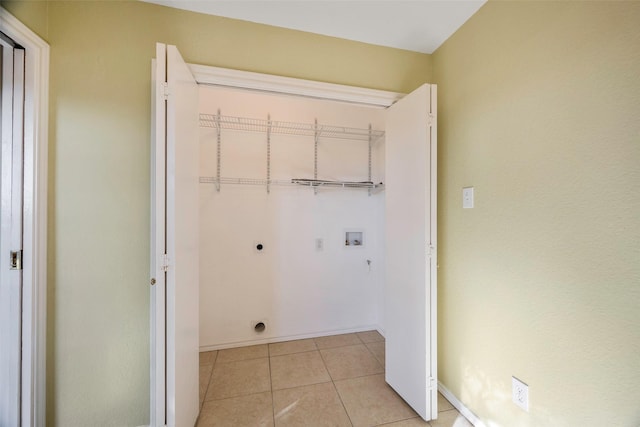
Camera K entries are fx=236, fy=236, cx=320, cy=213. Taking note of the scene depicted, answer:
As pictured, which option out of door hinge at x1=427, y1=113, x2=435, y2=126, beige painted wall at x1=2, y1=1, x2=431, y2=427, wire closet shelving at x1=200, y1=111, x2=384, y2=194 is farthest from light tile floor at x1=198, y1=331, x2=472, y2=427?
door hinge at x1=427, y1=113, x2=435, y2=126

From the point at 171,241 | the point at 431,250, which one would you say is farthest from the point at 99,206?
the point at 431,250

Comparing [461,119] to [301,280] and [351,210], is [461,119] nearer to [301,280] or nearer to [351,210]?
[351,210]

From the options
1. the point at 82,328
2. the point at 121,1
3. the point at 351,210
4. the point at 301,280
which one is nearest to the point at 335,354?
the point at 301,280

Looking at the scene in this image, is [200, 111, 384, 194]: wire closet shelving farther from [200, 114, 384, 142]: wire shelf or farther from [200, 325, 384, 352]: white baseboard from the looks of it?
[200, 325, 384, 352]: white baseboard

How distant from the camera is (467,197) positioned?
4.76 feet

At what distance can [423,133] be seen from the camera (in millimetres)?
1445

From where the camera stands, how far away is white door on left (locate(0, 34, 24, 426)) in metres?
1.13

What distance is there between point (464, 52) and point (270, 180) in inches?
70.6

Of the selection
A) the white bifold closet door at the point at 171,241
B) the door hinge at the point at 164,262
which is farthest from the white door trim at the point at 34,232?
the door hinge at the point at 164,262

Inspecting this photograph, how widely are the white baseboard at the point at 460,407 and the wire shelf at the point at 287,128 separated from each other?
2.31 m

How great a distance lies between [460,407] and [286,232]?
1.88 meters

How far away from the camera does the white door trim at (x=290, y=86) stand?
55.8 inches

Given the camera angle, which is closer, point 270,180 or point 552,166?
point 552,166

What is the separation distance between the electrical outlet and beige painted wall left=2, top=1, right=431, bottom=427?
1.96 meters
